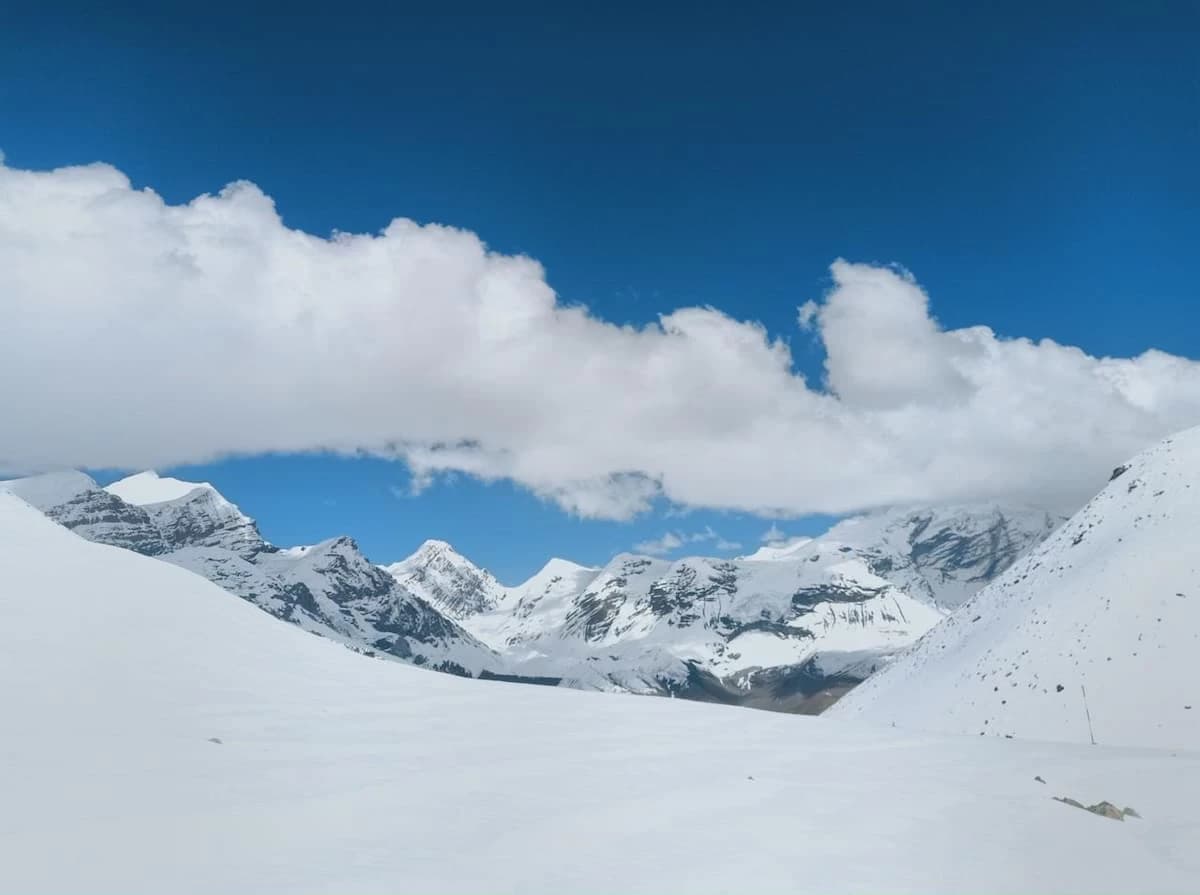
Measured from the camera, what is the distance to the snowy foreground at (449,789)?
317 inches

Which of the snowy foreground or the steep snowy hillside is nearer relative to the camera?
the snowy foreground

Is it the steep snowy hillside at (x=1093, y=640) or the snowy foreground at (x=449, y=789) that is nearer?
the snowy foreground at (x=449, y=789)

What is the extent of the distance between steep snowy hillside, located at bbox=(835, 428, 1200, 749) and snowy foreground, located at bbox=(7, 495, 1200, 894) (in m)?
36.5

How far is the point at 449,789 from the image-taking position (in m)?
11.1

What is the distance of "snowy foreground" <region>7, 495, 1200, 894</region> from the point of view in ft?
26.5

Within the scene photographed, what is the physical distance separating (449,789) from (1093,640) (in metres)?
61.7

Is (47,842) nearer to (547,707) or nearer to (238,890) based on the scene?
(238,890)

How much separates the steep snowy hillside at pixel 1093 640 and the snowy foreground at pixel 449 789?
1436 inches

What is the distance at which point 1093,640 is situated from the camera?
5884 centimetres

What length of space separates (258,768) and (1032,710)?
57.9 meters

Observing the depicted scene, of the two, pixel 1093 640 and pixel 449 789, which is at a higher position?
pixel 1093 640

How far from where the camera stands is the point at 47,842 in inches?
293

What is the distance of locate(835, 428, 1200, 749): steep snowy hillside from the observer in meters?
50.3

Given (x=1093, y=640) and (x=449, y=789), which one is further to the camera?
(x=1093, y=640)
